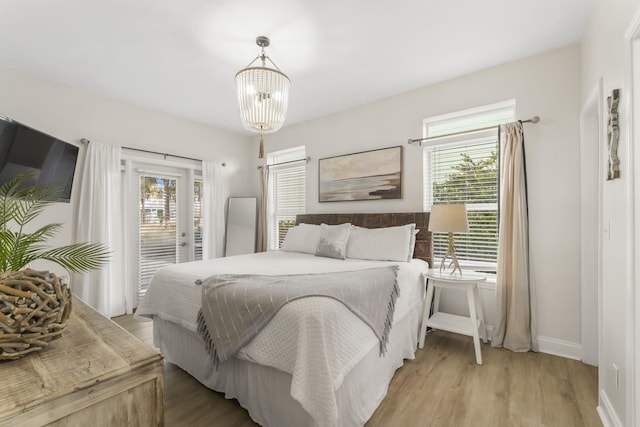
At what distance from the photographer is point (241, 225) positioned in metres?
4.79

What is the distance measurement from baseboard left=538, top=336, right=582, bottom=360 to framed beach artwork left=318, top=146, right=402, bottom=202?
1898 mm

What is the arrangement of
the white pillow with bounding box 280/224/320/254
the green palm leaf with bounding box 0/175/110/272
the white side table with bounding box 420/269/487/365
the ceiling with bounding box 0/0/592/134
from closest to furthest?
1. the green palm leaf with bounding box 0/175/110/272
2. the ceiling with bounding box 0/0/592/134
3. the white side table with bounding box 420/269/487/365
4. the white pillow with bounding box 280/224/320/254

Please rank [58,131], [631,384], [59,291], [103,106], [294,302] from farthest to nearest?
[103,106], [58,131], [294,302], [631,384], [59,291]

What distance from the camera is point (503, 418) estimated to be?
1.75 meters

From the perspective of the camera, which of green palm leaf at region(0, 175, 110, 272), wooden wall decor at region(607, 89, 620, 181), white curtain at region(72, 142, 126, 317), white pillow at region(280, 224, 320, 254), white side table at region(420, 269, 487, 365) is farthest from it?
white pillow at region(280, 224, 320, 254)

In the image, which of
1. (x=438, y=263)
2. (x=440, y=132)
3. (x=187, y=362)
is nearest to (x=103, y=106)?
(x=187, y=362)

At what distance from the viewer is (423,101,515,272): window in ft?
9.63

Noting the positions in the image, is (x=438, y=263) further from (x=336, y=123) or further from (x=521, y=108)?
(x=336, y=123)

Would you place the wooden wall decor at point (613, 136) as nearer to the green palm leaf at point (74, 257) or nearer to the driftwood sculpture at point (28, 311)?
the green palm leaf at point (74, 257)

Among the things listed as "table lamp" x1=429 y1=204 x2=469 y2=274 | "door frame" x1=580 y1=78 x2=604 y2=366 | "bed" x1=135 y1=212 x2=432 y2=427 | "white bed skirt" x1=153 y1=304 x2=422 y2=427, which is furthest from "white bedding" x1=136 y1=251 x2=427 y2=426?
"door frame" x1=580 y1=78 x2=604 y2=366

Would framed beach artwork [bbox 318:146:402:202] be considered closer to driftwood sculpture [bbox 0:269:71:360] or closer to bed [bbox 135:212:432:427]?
bed [bbox 135:212:432:427]

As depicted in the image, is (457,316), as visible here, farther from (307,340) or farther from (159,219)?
(159,219)

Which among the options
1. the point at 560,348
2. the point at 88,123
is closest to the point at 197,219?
the point at 88,123

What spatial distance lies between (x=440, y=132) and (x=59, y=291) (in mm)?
3378
